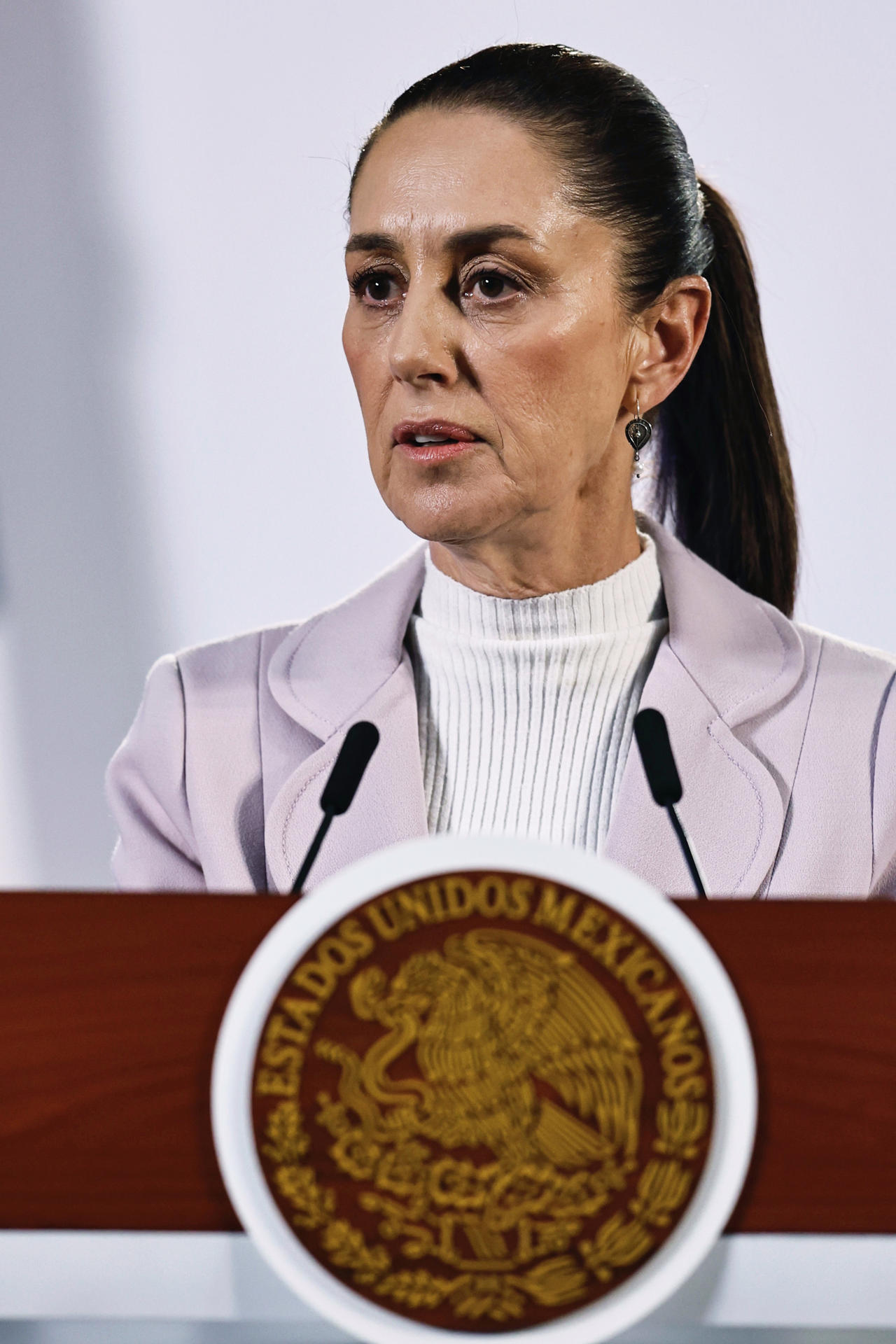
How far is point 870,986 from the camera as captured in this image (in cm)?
59

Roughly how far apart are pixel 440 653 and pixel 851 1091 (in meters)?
0.73

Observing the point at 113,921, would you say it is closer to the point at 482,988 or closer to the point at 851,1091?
the point at 482,988

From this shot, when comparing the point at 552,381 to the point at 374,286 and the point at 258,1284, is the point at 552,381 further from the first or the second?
the point at 258,1284

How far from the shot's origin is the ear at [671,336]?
1.25 metres

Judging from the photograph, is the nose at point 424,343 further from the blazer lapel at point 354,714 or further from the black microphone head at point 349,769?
the black microphone head at point 349,769

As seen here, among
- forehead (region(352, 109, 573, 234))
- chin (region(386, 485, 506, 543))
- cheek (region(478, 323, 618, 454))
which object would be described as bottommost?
chin (region(386, 485, 506, 543))

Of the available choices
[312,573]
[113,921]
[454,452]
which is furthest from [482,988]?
[312,573]

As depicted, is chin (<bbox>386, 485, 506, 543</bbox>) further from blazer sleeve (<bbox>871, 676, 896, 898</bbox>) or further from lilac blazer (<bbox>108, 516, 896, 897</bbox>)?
blazer sleeve (<bbox>871, 676, 896, 898</bbox>)

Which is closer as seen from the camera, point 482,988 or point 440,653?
point 482,988

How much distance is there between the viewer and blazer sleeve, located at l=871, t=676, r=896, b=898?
116 cm

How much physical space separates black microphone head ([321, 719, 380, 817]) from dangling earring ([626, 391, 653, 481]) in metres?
0.54

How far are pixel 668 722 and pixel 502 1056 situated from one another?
62cm

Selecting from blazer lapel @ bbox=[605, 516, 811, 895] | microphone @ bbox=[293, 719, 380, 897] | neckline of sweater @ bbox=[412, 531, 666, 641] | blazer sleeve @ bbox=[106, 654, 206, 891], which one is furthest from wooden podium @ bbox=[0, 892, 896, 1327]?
neckline of sweater @ bbox=[412, 531, 666, 641]

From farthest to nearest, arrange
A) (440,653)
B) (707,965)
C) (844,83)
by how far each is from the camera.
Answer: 1. (844,83)
2. (440,653)
3. (707,965)
